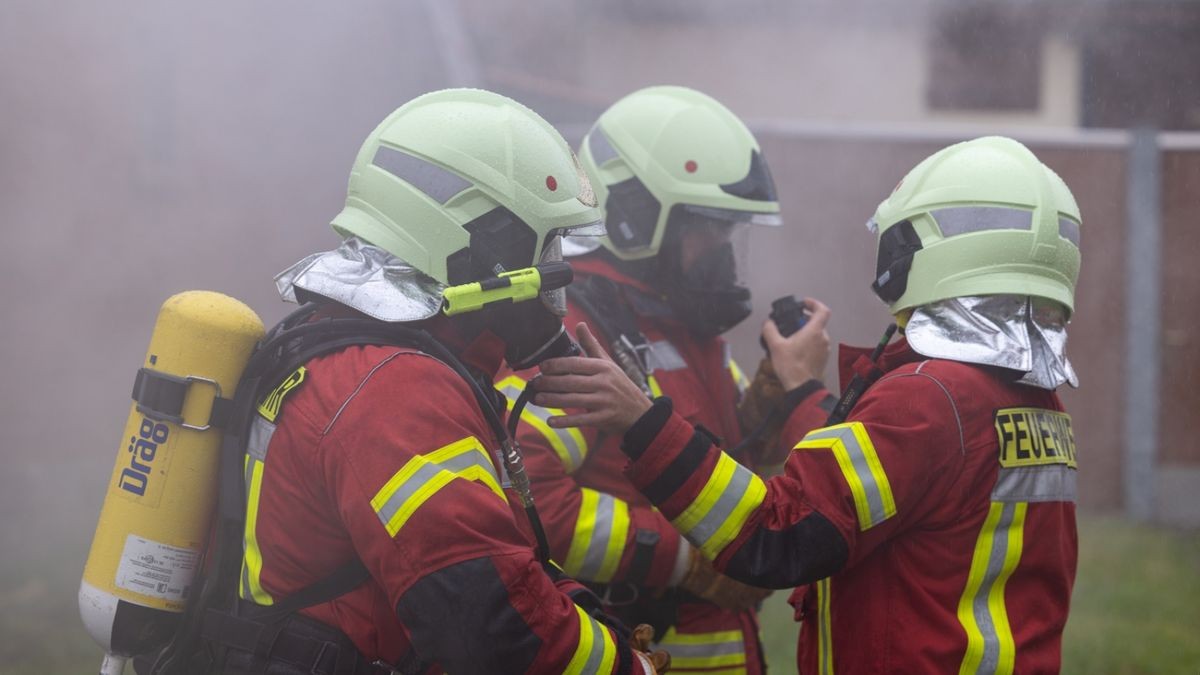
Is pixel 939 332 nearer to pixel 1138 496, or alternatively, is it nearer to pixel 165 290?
pixel 165 290

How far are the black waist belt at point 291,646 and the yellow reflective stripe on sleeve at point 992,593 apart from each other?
3.14 feet

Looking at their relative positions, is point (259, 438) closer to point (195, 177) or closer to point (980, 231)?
point (980, 231)

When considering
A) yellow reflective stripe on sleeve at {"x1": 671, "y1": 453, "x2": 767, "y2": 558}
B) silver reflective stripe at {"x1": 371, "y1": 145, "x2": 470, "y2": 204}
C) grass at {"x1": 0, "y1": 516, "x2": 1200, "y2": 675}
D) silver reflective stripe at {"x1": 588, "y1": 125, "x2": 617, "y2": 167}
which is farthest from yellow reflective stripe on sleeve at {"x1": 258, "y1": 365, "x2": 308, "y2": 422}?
grass at {"x1": 0, "y1": 516, "x2": 1200, "y2": 675}

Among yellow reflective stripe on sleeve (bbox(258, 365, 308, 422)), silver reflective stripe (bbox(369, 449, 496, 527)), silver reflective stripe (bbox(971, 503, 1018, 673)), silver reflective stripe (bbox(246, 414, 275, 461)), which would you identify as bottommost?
silver reflective stripe (bbox(971, 503, 1018, 673))

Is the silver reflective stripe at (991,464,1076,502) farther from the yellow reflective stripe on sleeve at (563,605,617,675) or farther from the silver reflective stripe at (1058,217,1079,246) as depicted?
the yellow reflective stripe on sleeve at (563,605,617,675)

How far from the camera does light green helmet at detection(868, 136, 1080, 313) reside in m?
2.22

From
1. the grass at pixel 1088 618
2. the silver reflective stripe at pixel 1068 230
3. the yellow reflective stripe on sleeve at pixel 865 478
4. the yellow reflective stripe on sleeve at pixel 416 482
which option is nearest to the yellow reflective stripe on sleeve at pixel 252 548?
the yellow reflective stripe on sleeve at pixel 416 482

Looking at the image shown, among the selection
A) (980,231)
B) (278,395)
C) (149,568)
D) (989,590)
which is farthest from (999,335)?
(149,568)

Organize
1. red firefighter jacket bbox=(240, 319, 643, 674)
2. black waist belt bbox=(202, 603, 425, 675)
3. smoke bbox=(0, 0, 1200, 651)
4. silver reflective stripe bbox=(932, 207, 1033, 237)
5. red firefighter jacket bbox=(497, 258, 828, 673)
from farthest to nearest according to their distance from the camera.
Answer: smoke bbox=(0, 0, 1200, 651) → red firefighter jacket bbox=(497, 258, 828, 673) → silver reflective stripe bbox=(932, 207, 1033, 237) → black waist belt bbox=(202, 603, 425, 675) → red firefighter jacket bbox=(240, 319, 643, 674)

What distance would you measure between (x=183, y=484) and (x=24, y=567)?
4511 mm

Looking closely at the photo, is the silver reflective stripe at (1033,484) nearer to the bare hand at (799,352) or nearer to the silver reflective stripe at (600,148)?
the bare hand at (799,352)

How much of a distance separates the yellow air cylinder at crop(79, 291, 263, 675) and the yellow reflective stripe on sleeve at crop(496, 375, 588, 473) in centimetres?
77

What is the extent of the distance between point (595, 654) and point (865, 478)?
57 centimetres

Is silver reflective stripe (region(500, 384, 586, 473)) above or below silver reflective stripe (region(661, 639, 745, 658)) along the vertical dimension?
above
